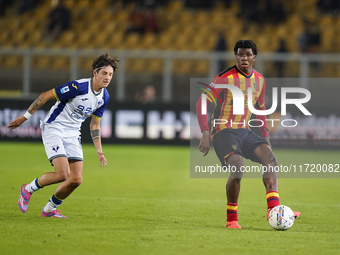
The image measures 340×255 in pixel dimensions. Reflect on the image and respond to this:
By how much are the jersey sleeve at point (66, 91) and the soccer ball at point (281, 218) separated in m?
2.75

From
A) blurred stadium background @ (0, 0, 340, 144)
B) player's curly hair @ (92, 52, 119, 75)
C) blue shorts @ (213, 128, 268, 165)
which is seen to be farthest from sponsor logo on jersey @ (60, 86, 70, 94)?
blurred stadium background @ (0, 0, 340, 144)

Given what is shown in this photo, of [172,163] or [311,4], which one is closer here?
[172,163]

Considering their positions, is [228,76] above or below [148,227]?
above

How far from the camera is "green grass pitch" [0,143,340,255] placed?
495 centimetres

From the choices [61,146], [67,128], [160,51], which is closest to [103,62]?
[67,128]

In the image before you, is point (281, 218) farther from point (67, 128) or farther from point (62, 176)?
point (67, 128)

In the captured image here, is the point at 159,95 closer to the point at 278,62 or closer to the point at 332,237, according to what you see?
the point at 278,62

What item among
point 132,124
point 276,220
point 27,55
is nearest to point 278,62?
point 132,124

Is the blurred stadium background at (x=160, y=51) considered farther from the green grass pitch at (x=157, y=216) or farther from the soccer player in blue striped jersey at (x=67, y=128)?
the soccer player in blue striped jersey at (x=67, y=128)

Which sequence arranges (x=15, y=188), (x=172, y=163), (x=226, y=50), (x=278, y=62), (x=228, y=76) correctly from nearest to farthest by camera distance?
(x=228, y=76) < (x=15, y=188) < (x=172, y=163) < (x=278, y=62) < (x=226, y=50)

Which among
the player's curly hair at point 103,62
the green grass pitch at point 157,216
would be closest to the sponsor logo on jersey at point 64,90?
the player's curly hair at point 103,62

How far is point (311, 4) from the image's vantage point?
21438 millimetres

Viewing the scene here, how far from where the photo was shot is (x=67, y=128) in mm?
6617

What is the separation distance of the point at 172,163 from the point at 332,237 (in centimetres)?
808
